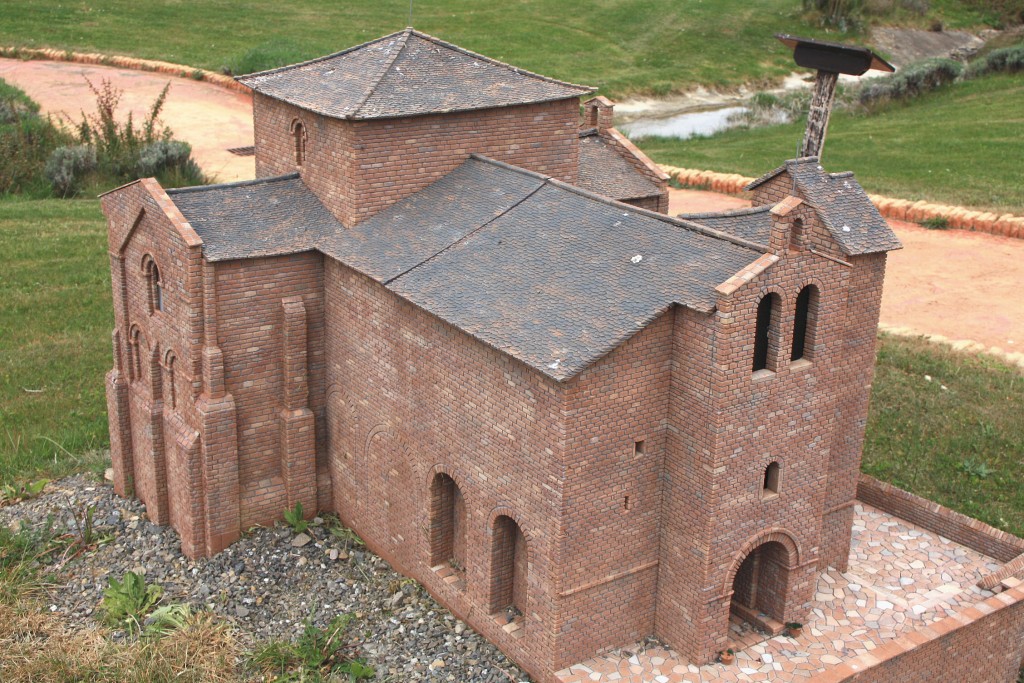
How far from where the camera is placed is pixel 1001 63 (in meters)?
59.0

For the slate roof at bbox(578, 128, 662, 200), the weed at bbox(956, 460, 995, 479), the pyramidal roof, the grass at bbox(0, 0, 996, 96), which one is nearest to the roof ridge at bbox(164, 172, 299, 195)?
the pyramidal roof

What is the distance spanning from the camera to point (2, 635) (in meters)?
19.0

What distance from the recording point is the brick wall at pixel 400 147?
→ 66.8 ft

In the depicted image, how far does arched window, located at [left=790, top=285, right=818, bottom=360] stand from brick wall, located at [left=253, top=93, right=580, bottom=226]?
7.03 meters

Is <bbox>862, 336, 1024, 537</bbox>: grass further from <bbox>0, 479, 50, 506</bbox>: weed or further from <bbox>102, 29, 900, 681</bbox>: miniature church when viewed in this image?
<bbox>0, 479, 50, 506</bbox>: weed

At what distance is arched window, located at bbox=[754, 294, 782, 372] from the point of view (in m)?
16.5

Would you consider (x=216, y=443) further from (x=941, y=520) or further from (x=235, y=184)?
(x=941, y=520)

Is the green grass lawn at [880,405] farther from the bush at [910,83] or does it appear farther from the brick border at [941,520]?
the bush at [910,83]

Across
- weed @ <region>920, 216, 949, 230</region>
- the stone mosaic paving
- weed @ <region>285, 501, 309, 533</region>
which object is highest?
weed @ <region>920, 216, 949, 230</region>

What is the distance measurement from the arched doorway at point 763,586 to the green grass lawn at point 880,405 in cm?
617

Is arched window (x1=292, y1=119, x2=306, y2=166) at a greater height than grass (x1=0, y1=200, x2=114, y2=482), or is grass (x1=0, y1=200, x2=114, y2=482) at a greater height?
arched window (x1=292, y1=119, x2=306, y2=166)

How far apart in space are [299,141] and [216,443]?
233 inches

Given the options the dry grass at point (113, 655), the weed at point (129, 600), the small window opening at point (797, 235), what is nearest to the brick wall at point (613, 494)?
the small window opening at point (797, 235)

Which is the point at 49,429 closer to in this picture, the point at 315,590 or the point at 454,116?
the point at 315,590
